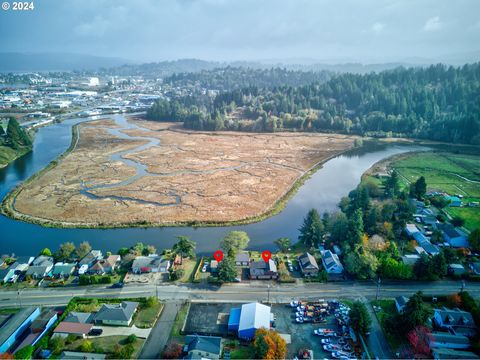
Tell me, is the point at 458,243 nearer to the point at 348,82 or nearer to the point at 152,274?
the point at 152,274

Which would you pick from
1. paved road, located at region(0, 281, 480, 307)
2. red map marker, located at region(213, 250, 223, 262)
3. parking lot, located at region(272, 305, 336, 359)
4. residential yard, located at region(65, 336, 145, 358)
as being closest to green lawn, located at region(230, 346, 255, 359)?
parking lot, located at region(272, 305, 336, 359)

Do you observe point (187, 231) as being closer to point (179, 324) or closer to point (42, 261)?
point (42, 261)

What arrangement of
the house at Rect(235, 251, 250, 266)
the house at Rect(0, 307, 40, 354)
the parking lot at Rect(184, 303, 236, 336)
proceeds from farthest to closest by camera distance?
the house at Rect(235, 251, 250, 266), the parking lot at Rect(184, 303, 236, 336), the house at Rect(0, 307, 40, 354)

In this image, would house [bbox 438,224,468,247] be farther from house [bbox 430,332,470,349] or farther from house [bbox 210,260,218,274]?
house [bbox 210,260,218,274]

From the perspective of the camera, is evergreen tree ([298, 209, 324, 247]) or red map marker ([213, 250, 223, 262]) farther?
evergreen tree ([298, 209, 324, 247])

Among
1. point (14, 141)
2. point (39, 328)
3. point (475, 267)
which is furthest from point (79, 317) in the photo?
point (14, 141)

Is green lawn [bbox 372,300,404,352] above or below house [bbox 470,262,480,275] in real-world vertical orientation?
below
